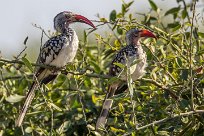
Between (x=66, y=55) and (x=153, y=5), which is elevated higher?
(x=153, y=5)

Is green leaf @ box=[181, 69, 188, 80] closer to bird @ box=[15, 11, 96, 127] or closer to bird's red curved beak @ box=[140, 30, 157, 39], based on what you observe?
bird's red curved beak @ box=[140, 30, 157, 39]

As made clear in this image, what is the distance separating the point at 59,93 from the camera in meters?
5.55

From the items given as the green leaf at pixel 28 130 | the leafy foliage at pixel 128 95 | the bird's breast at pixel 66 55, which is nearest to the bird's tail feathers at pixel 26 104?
the leafy foliage at pixel 128 95

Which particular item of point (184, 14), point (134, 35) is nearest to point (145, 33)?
point (134, 35)

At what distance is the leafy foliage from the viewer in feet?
13.6

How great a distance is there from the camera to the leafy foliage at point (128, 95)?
416 centimetres

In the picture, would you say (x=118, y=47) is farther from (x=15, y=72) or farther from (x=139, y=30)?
(x=15, y=72)

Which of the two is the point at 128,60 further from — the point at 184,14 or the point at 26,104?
the point at 26,104

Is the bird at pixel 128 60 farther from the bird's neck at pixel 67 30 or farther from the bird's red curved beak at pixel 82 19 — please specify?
the bird's neck at pixel 67 30

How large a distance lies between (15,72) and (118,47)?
41.1 inches

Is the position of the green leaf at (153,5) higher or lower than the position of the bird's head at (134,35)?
A: higher

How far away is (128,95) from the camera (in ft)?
12.4

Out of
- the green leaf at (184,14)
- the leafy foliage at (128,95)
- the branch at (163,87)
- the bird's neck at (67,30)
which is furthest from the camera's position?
the bird's neck at (67,30)

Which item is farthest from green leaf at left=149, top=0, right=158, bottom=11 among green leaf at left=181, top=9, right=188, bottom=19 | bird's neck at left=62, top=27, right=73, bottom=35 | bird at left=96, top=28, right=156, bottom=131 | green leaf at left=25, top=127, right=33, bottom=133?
green leaf at left=25, top=127, right=33, bottom=133
